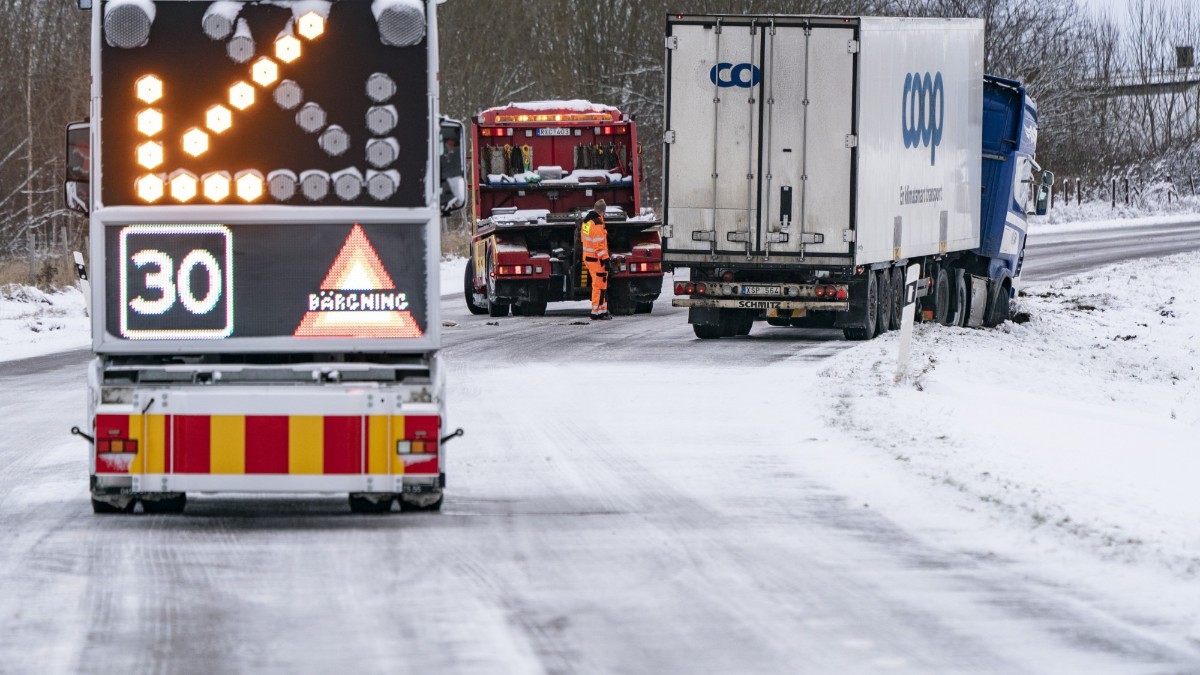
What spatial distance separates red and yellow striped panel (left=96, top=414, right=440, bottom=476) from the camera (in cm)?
969

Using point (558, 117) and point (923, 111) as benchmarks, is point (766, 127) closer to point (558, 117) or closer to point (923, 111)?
point (923, 111)

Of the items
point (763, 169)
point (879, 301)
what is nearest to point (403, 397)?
point (763, 169)

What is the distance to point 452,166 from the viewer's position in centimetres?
1009

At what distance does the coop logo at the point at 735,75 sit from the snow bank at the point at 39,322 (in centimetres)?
820

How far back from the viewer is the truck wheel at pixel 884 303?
77.6 feet

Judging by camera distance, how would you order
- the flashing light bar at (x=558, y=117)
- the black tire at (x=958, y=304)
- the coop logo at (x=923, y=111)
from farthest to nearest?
the flashing light bar at (x=558, y=117), the black tire at (x=958, y=304), the coop logo at (x=923, y=111)

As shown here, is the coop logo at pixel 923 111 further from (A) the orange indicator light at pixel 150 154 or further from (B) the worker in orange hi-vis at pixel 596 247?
(A) the orange indicator light at pixel 150 154

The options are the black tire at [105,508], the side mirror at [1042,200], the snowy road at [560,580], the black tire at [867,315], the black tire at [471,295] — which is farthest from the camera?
the black tire at [471,295]

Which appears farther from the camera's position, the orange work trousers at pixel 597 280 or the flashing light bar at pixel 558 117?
the flashing light bar at pixel 558 117

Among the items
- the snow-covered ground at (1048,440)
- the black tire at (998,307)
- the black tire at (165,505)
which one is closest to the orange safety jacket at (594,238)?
the snow-covered ground at (1048,440)

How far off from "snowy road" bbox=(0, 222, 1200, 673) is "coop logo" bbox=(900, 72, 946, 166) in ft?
33.5

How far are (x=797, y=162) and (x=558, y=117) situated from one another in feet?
23.2

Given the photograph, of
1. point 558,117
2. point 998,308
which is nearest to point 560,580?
point 998,308

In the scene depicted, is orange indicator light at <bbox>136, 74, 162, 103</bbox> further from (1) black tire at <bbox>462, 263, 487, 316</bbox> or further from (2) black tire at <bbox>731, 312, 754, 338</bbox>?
(1) black tire at <bbox>462, 263, 487, 316</bbox>
